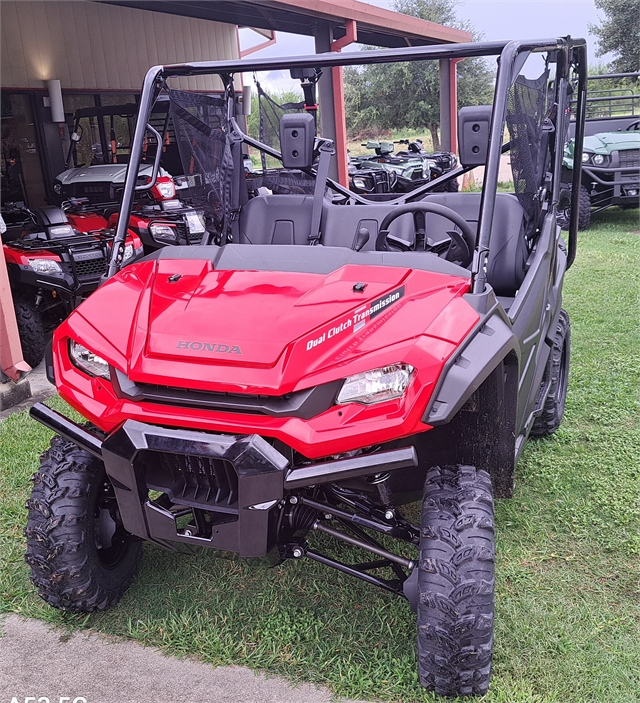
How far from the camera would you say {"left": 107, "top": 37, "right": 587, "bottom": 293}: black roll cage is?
219cm

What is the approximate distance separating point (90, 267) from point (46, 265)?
0.33 m

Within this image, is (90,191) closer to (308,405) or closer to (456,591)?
(308,405)

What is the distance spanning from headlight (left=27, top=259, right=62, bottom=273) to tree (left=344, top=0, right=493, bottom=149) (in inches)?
791

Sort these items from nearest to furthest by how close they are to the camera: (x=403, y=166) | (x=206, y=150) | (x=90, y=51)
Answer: (x=206, y=150), (x=90, y=51), (x=403, y=166)

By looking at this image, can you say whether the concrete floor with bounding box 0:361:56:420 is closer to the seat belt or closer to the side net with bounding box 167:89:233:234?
the side net with bounding box 167:89:233:234

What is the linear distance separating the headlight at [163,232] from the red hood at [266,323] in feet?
13.2

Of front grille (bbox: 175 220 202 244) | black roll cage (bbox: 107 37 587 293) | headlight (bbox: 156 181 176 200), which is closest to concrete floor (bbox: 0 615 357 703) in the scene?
black roll cage (bbox: 107 37 587 293)

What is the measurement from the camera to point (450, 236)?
8.31ft

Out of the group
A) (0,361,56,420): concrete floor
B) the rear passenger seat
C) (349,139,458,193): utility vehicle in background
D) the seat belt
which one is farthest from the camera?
(349,139,458,193): utility vehicle in background

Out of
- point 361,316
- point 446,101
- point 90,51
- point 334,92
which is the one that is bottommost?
point 361,316

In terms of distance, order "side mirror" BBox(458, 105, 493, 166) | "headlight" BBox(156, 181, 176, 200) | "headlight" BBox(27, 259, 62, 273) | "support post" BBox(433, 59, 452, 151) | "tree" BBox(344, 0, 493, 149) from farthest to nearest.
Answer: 1. "tree" BBox(344, 0, 493, 149)
2. "support post" BBox(433, 59, 452, 151)
3. "headlight" BBox(156, 181, 176, 200)
4. "headlight" BBox(27, 259, 62, 273)
5. "side mirror" BBox(458, 105, 493, 166)

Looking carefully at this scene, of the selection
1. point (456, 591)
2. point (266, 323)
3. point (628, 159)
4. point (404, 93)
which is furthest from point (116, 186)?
point (404, 93)

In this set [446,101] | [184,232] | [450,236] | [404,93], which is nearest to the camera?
[450,236]

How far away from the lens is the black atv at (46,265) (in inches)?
200
